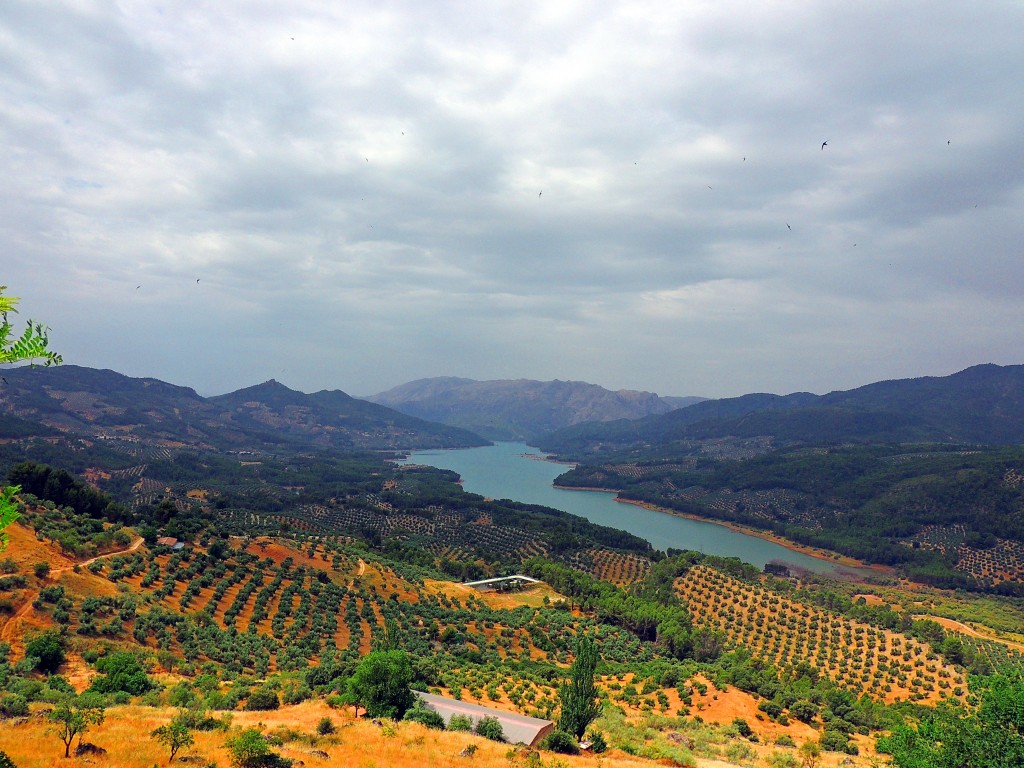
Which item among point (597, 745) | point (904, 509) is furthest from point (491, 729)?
point (904, 509)

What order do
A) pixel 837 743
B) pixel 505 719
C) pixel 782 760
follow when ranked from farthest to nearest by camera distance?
1. pixel 837 743
2. pixel 505 719
3. pixel 782 760

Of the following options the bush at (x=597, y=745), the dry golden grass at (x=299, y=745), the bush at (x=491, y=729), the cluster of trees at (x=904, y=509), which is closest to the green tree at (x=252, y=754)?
the dry golden grass at (x=299, y=745)

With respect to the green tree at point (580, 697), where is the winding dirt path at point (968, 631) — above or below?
below

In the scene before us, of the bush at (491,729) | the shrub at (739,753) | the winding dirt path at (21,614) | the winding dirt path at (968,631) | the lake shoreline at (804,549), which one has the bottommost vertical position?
the lake shoreline at (804,549)

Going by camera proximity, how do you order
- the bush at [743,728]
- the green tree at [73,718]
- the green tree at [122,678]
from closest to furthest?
the green tree at [73,718]
the green tree at [122,678]
the bush at [743,728]

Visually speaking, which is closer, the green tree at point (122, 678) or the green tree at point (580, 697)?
the green tree at point (122, 678)

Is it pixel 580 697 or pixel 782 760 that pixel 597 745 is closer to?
pixel 580 697

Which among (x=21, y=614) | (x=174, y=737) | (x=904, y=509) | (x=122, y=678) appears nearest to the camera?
(x=174, y=737)

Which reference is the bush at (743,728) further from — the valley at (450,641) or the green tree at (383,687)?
the green tree at (383,687)
